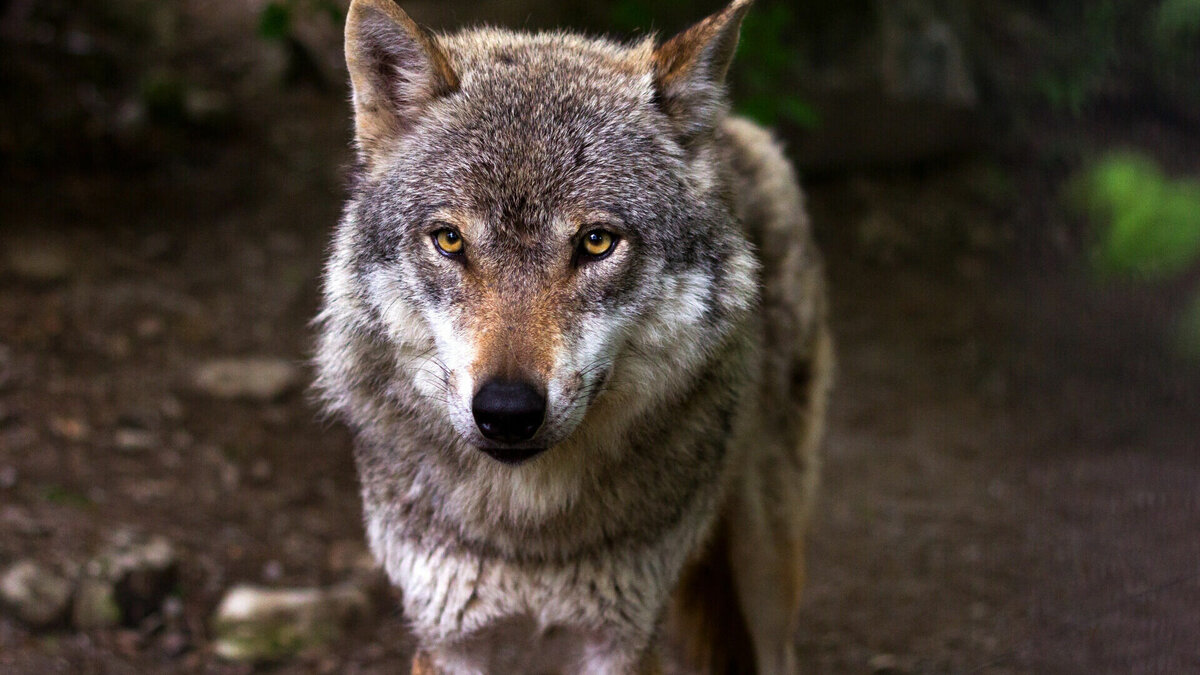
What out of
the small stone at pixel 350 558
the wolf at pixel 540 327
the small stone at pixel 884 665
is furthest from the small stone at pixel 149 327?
the small stone at pixel 884 665

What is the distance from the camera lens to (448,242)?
271cm

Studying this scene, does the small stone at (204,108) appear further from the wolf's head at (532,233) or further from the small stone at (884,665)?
the small stone at (884,665)

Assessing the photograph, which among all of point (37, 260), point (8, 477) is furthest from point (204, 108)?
point (8, 477)

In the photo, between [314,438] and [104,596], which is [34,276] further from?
[104,596]

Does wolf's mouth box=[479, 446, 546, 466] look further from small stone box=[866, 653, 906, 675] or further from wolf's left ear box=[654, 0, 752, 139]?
small stone box=[866, 653, 906, 675]

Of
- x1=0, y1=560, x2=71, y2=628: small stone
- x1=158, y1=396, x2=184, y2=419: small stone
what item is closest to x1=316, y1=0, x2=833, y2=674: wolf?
x1=0, y1=560, x2=71, y2=628: small stone

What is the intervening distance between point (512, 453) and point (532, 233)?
1.79 ft

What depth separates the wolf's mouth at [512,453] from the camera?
2.51 metres

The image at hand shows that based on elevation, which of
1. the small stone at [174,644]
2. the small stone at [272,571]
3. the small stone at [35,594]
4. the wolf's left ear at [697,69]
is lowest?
the small stone at [272,571]

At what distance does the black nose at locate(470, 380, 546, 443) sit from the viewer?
2.37m

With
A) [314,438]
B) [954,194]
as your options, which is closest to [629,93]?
[314,438]

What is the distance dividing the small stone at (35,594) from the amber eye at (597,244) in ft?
9.10

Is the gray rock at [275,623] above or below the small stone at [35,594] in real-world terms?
below

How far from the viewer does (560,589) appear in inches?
118
